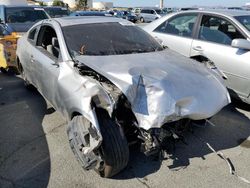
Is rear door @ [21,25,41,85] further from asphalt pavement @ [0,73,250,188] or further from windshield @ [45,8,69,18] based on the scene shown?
windshield @ [45,8,69,18]

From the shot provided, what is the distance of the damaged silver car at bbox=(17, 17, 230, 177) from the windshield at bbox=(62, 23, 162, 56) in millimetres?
14

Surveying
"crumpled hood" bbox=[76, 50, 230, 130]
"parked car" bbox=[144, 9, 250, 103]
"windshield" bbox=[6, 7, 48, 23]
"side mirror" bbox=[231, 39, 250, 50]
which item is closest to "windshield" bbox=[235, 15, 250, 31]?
"parked car" bbox=[144, 9, 250, 103]

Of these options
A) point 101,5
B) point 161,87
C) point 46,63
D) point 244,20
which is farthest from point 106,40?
point 101,5

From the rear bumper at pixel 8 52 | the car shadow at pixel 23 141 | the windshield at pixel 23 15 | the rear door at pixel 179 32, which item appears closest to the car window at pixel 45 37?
the car shadow at pixel 23 141

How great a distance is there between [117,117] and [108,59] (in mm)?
772

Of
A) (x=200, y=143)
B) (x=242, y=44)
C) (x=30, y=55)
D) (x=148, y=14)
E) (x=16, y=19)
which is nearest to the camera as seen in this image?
(x=200, y=143)

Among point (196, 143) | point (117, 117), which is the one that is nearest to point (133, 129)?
point (117, 117)

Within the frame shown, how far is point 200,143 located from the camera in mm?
3721

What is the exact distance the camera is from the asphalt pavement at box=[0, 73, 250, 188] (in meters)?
2.97

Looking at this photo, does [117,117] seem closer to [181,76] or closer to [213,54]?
[181,76]

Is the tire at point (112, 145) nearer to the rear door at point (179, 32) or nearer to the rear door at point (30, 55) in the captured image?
the rear door at point (30, 55)

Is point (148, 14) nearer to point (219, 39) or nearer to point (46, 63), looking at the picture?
point (219, 39)

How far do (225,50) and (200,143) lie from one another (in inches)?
70.4

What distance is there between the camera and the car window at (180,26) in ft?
17.9
